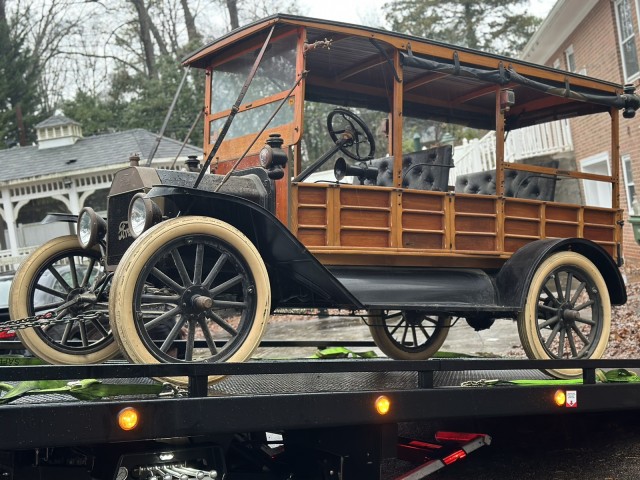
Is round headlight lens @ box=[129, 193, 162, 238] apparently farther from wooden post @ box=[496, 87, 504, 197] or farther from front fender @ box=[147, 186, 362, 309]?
wooden post @ box=[496, 87, 504, 197]

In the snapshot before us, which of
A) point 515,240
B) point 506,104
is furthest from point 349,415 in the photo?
point 506,104

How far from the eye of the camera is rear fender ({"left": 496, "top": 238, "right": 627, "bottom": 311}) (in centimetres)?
494

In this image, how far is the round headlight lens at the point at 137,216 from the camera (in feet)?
12.2

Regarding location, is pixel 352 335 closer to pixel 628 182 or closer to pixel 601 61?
pixel 628 182

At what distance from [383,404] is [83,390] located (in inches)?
50.7

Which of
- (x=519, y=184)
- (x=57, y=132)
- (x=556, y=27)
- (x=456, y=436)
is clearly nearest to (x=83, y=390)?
(x=456, y=436)

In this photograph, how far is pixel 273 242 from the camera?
4.00 m

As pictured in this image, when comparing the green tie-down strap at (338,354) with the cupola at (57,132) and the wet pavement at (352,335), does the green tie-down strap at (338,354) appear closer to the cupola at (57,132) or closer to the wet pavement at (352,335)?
the wet pavement at (352,335)

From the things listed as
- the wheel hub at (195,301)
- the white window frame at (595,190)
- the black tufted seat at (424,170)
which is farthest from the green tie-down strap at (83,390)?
the white window frame at (595,190)

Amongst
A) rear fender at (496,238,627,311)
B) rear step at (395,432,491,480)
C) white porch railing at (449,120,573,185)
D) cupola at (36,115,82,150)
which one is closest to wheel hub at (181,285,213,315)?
rear step at (395,432,491,480)

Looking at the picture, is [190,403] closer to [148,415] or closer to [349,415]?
[148,415]

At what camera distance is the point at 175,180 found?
4.09 m

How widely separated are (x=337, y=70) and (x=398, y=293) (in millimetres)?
1831

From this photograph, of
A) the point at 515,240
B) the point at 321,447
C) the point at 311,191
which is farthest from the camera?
the point at 515,240
